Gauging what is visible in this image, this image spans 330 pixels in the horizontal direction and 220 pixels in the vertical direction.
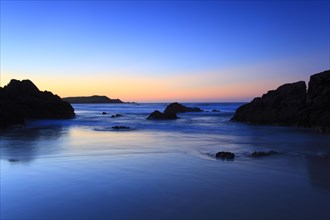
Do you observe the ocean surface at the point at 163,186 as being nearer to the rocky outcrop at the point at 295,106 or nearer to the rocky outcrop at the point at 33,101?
the rocky outcrop at the point at 295,106

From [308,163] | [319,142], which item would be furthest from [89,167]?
[319,142]

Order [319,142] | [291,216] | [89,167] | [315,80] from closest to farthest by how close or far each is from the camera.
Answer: [291,216]
[89,167]
[319,142]
[315,80]

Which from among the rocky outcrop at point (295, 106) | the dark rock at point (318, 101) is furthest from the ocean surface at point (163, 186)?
the rocky outcrop at point (295, 106)

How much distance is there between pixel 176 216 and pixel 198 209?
519mm

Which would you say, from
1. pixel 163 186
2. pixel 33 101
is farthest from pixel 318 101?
pixel 33 101

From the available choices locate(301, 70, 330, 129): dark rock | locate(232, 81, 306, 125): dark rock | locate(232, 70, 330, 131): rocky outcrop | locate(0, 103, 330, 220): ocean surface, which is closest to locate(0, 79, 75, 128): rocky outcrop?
locate(232, 70, 330, 131): rocky outcrop

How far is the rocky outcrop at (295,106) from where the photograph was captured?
74.8 feet

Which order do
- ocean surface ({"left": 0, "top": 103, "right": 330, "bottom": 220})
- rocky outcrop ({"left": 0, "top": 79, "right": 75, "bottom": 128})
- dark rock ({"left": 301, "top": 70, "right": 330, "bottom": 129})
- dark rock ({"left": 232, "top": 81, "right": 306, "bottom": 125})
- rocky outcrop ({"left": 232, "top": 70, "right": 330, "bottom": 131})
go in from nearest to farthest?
ocean surface ({"left": 0, "top": 103, "right": 330, "bottom": 220}) → dark rock ({"left": 301, "top": 70, "right": 330, "bottom": 129}) → rocky outcrop ({"left": 232, "top": 70, "right": 330, "bottom": 131}) → dark rock ({"left": 232, "top": 81, "right": 306, "bottom": 125}) → rocky outcrop ({"left": 0, "top": 79, "right": 75, "bottom": 128})

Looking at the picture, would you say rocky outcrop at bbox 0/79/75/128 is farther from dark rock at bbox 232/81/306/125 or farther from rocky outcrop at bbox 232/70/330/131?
dark rock at bbox 232/81/306/125

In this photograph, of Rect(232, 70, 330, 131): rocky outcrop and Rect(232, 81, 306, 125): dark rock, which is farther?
Rect(232, 81, 306, 125): dark rock

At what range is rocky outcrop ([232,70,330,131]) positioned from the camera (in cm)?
2279

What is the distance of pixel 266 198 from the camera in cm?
643

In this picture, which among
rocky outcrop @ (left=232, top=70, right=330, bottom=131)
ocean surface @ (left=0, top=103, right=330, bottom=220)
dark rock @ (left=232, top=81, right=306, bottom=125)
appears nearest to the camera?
ocean surface @ (left=0, top=103, right=330, bottom=220)

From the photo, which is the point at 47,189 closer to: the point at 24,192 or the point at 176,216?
the point at 24,192
